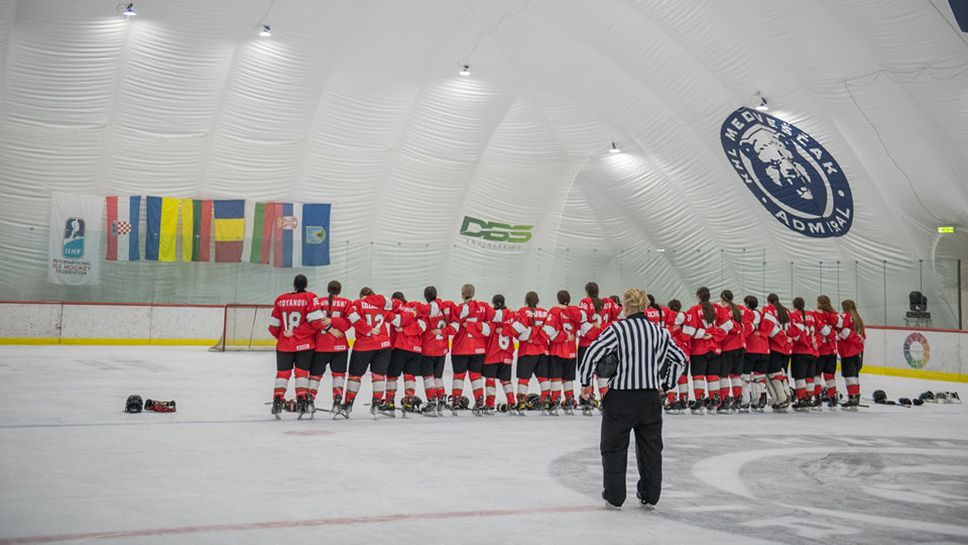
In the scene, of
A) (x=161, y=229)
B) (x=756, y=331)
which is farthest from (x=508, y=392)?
(x=161, y=229)

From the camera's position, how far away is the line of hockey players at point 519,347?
34.0ft

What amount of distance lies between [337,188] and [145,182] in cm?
632

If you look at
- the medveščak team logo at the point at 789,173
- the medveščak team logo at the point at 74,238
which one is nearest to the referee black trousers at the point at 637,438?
the medveščak team logo at the point at 789,173

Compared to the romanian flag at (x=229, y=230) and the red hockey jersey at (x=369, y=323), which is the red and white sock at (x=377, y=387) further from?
the romanian flag at (x=229, y=230)

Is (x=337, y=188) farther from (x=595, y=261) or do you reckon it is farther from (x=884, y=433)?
(x=884, y=433)

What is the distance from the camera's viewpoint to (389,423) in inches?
406

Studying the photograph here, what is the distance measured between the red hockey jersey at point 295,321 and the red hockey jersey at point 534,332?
2.90 m

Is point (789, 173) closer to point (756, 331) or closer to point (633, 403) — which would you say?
point (756, 331)

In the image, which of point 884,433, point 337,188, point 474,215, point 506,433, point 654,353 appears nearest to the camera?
point 654,353

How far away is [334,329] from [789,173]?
16983 millimetres

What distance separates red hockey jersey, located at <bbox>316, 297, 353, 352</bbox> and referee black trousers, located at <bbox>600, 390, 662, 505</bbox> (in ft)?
16.9

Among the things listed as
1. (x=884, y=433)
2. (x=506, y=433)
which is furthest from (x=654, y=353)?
(x=884, y=433)

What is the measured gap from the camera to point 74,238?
25.8m

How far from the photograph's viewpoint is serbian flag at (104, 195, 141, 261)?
26.1 metres
